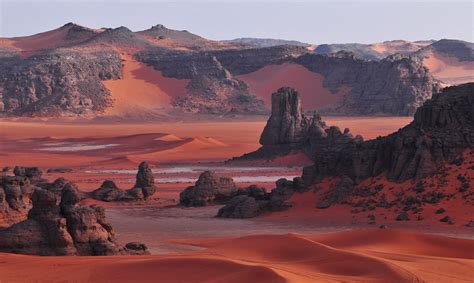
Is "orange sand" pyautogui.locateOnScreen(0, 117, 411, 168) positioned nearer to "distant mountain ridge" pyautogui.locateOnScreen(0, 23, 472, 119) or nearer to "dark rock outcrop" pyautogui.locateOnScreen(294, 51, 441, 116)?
"dark rock outcrop" pyautogui.locateOnScreen(294, 51, 441, 116)

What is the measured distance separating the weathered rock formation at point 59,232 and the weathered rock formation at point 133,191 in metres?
16.7

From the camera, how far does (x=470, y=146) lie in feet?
106

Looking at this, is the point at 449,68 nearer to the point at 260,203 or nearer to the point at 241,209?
the point at 260,203

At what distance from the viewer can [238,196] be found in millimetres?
34781

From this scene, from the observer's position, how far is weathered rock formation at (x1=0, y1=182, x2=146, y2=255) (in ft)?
69.4

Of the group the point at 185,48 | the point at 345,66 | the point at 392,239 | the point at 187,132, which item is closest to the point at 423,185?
the point at 392,239

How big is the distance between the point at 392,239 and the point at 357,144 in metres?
11.0

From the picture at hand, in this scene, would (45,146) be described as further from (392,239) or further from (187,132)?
(392,239)

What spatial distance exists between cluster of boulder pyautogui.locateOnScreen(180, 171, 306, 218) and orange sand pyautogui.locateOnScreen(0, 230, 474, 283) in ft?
33.8

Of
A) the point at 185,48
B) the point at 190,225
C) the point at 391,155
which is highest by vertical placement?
the point at 185,48

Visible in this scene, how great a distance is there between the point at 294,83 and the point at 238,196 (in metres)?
97.1

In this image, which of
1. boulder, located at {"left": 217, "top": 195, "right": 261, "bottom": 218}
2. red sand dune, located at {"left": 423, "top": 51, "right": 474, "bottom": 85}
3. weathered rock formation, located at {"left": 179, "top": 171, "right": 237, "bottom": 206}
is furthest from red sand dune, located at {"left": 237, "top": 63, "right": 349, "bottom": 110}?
boulder, located at {"left": 217, "top": 195, "right": 261, "bottom": 218}

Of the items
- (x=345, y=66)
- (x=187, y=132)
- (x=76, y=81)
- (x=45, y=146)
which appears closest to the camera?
(x=45, y=146)

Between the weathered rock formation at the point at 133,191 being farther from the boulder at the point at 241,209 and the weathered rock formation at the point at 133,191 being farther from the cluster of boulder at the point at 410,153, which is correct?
the cluster of boulder at the point at 410,153
